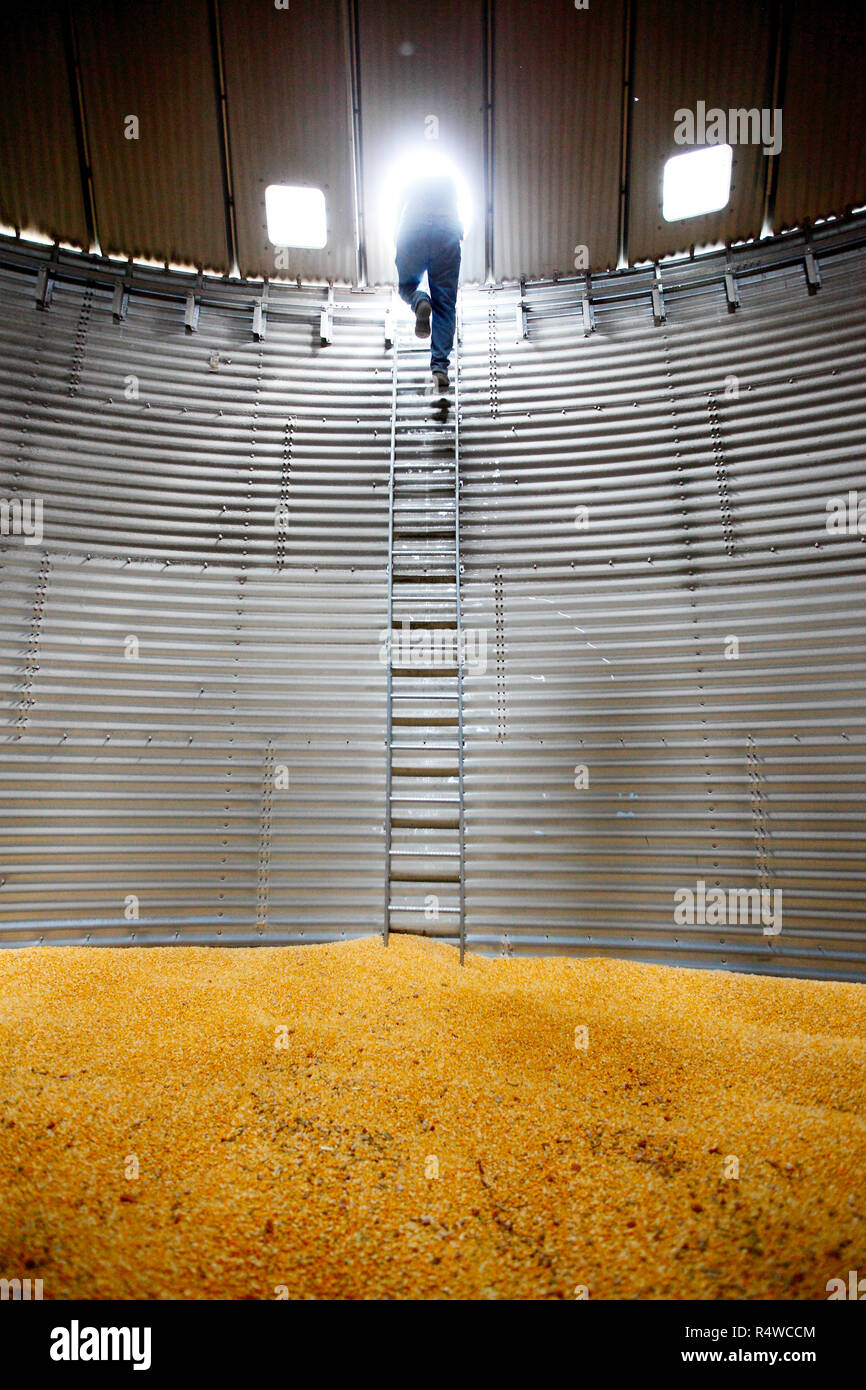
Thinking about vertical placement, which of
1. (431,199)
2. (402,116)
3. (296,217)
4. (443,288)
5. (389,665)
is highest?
(402,116)

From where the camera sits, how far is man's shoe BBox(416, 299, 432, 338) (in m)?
5.39

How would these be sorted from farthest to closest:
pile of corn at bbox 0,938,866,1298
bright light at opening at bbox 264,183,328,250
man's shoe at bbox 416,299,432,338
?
bright light at opening at bbox 264,183,328,250 → man's shoe at bbox 416,299,432,338 → pile of corn at bbox 0,938,866,1298

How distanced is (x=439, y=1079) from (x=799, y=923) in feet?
9.79

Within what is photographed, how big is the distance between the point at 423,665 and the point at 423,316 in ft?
10.5

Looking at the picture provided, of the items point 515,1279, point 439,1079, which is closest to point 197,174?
point 439,1079

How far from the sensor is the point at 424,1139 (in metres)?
2.15


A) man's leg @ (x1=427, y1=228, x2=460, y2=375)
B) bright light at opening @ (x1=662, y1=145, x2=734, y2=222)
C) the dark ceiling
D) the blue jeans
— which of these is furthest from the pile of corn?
bright light at opening @ (x1=662, y1=145, x2=734, y2=222)

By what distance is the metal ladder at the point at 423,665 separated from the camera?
4375 millimetres

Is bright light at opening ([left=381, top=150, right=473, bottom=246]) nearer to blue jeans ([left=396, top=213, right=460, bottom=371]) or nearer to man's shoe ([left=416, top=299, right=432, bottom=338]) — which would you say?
blue jeans ([left=396, top=213, right=460, bottom=371])

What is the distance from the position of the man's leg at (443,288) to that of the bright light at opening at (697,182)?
251 cm

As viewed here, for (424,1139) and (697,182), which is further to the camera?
(697,182)

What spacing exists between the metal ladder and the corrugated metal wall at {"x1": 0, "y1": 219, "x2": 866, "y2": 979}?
0.55ft

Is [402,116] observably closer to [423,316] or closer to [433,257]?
[433,257]

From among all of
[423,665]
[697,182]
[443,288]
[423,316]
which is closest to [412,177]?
[443,288]
